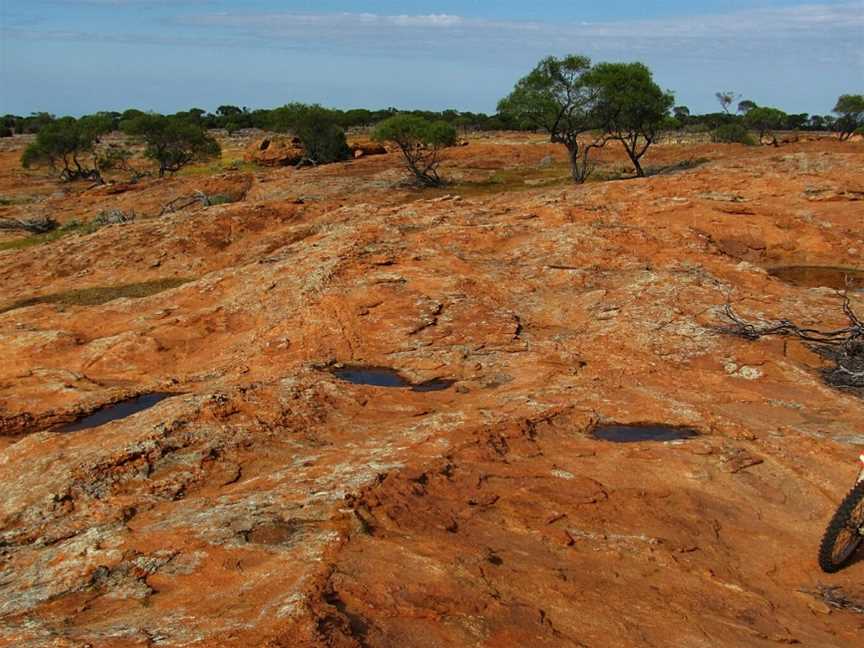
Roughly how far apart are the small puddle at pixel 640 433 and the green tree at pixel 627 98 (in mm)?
Result: 31697

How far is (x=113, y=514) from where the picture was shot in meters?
8.70

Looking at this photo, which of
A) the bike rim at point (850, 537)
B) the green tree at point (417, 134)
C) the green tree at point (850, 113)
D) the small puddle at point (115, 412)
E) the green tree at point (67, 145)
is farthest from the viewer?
the green tree at point (850, 113)

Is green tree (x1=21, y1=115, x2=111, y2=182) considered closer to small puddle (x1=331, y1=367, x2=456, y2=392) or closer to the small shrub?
small puddle (x1=331, y1=367, x2=456, y2=392)

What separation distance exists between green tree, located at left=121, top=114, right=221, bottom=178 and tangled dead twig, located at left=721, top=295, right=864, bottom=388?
50.5 meters

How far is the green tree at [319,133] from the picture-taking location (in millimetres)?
59125

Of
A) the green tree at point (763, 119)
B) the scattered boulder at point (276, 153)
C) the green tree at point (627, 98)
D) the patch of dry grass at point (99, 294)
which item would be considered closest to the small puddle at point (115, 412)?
the patch of dry grass at point (99, 294)

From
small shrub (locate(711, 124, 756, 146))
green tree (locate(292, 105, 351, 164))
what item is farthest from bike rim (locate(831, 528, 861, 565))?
small shrub (locate(711, 124, 756, 146))

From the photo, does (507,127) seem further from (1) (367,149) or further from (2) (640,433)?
(2) (640,433)

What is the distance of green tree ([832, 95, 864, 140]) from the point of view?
75.0m

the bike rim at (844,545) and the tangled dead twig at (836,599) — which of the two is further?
the bike rim at (844,545)

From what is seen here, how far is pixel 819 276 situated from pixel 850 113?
6600 centimetres

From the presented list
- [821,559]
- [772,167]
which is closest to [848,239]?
[772,167]

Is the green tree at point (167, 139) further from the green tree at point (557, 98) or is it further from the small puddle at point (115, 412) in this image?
the small puddle at point (115, 412)

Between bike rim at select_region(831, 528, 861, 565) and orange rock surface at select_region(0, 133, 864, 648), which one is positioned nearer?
orange rock surface at select_region(0, 133, 864, 648)
